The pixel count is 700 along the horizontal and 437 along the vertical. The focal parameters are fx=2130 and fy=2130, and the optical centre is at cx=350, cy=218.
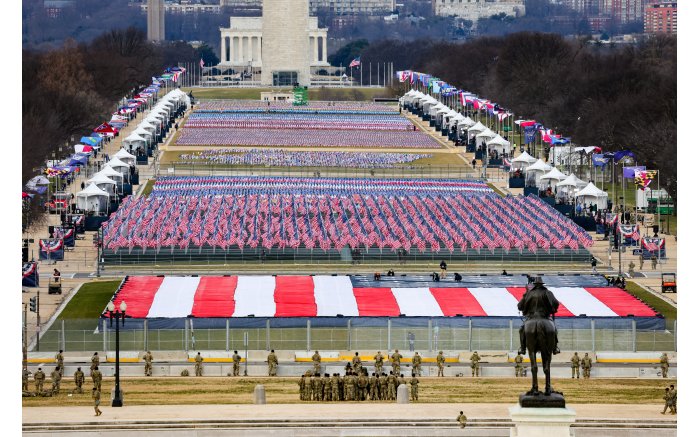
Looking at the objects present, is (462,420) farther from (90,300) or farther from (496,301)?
(90,300)

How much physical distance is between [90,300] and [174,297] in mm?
4346

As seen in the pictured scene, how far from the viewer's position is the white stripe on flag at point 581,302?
66812 mm

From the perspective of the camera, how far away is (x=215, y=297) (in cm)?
7050

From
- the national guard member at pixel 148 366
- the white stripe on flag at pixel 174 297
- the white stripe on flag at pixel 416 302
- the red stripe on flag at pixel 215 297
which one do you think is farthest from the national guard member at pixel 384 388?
the white stripe on flag at pixel 174 297

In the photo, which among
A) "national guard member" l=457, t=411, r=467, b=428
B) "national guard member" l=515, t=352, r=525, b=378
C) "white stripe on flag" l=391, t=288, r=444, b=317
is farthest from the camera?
"white stripe on flag" l=391, t=288, r=444, b=317

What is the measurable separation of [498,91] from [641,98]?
51664 millimetres

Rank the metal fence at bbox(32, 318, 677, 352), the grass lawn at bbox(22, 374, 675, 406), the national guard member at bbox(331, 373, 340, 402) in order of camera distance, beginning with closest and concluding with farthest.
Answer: the grass lawn at bbox(22, 374, 675, 406), the national guard member at bbox(331, 373, 340, 402), the metal fence at bbox(32, 318, 677, 352)

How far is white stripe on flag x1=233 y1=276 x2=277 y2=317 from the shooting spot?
6694cm

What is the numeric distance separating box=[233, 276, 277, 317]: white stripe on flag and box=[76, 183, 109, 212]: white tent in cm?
2277

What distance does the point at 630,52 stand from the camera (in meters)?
192

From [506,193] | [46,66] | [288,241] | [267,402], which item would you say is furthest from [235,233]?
[46,66]

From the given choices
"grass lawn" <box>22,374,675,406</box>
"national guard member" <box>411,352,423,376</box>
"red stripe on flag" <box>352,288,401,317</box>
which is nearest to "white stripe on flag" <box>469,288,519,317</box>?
"red stripe on flag" <box>352,288,401,317</box>

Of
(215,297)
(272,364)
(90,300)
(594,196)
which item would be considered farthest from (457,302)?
(594,196)

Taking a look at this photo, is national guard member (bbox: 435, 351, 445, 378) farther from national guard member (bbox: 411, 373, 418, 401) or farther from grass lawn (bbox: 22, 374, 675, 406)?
national guard member (bbox: 411, 373, 418, 401)
